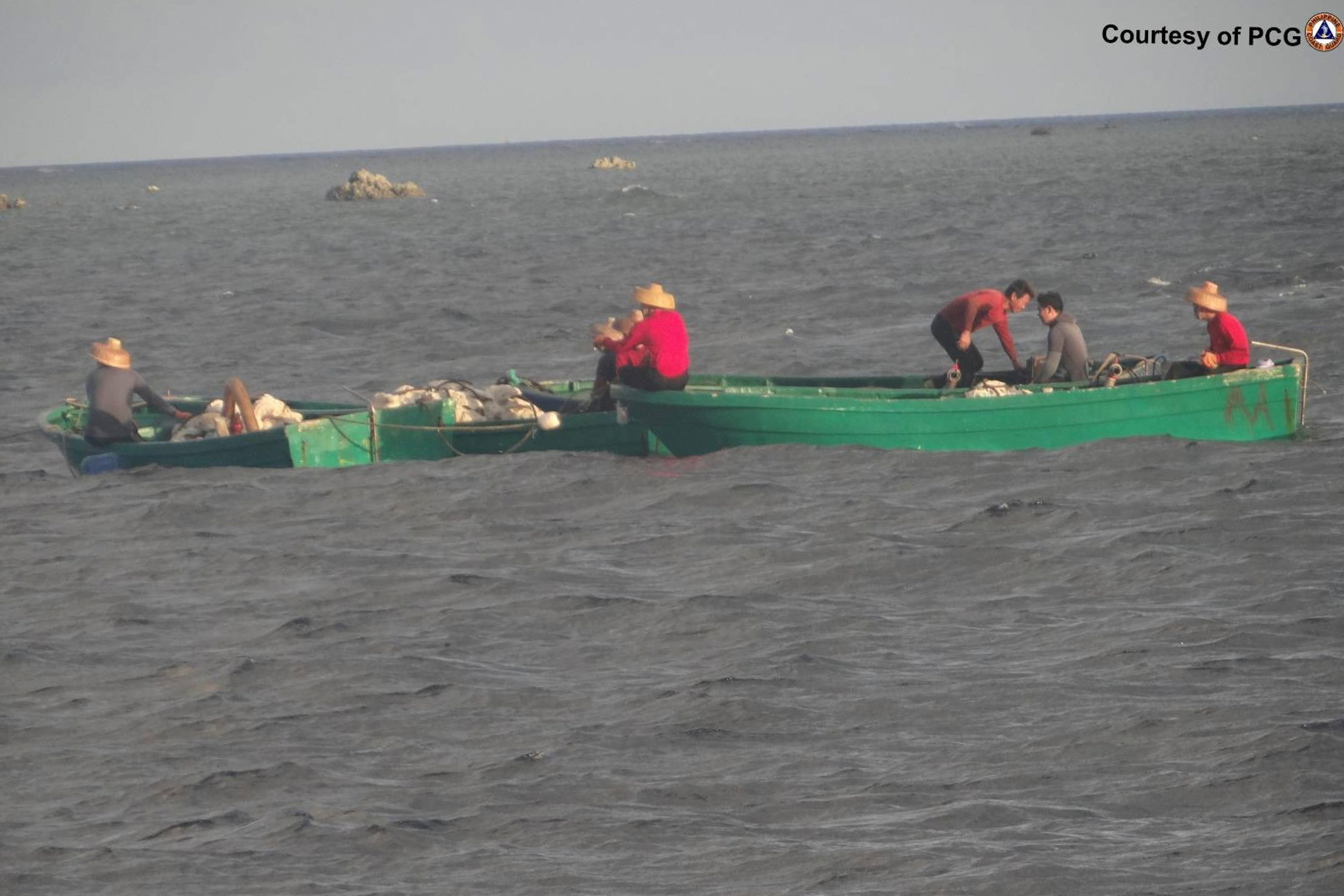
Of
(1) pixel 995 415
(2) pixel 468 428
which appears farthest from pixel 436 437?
(1) pixel 995 415

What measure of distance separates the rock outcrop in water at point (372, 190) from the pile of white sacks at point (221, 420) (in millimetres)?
93021

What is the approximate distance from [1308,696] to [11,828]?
291 inches

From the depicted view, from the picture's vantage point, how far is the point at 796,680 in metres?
11.4

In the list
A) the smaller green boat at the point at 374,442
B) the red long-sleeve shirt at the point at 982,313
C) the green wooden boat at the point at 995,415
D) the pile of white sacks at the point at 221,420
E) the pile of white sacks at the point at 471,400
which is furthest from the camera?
the pile of white sacks at the point at 471,400

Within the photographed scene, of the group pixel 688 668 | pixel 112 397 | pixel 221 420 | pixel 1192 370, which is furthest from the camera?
pixel 221 420

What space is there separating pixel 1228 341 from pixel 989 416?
2.63 metres

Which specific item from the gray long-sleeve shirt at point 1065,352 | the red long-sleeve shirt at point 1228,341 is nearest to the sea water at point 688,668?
the gray long-sleeve shirt at point 1065,352

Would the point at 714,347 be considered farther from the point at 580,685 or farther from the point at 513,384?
the point at 580,685

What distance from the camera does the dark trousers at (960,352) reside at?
18797 millimetres

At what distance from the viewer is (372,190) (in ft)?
362

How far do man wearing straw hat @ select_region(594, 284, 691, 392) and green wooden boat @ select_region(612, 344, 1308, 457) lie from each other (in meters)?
0.18

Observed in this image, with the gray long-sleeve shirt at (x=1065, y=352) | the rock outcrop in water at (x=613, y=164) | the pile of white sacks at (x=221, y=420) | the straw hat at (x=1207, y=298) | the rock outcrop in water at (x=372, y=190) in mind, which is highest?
the rock outcrop in water at (x=613, y=164)

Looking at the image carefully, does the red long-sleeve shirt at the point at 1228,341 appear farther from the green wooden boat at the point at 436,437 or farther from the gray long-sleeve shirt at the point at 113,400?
the gray long-sleeve shirt at the point at 113,400

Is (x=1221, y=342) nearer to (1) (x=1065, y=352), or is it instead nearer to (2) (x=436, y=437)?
(1) (x=1065, y=352)
